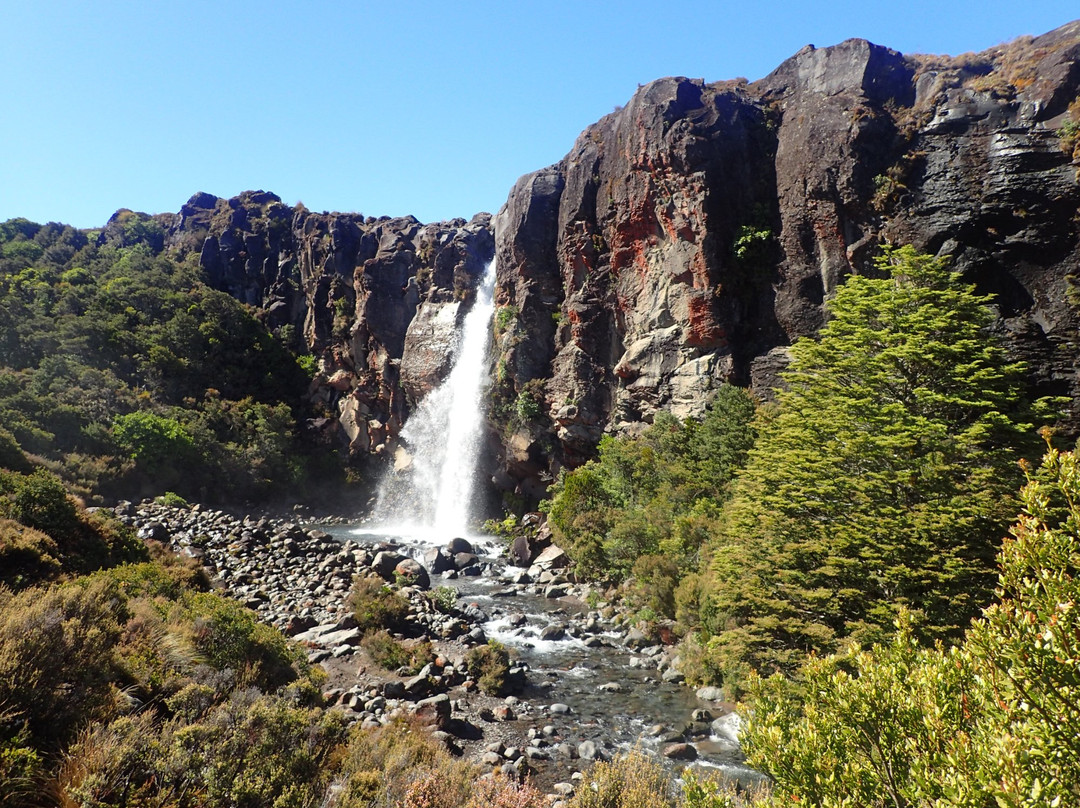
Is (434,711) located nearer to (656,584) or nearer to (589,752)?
(589,752)

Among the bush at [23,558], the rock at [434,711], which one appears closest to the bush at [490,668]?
the rock at [434,711]

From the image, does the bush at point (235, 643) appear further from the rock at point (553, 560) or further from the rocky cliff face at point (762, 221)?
the rocky cliff face at point (762, 221)

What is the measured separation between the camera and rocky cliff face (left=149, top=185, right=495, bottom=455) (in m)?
47.6

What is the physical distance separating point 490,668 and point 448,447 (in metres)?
30.2

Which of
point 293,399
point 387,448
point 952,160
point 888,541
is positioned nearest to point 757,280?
point 952,160

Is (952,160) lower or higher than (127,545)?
higher

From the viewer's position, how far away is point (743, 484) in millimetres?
15016

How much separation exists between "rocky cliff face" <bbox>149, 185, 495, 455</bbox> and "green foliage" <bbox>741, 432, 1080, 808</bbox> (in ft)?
137

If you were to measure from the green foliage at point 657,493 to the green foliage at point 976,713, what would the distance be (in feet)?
44.0

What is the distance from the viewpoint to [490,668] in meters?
13.5

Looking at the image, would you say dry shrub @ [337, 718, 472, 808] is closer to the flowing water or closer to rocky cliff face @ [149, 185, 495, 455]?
the flowing water

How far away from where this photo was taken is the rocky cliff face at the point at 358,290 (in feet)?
156

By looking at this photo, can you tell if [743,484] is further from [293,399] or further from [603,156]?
[293,399]

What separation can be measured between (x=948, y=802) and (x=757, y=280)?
93.0 ft
